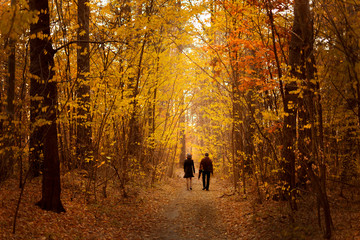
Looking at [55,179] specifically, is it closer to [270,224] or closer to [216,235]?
[216,235]

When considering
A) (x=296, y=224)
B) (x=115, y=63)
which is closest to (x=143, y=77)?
(x=115, y=63)

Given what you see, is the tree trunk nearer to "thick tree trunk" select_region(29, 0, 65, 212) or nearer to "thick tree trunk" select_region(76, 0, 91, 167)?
"thick tree trunk" select_region(29, 0, 65, 212)

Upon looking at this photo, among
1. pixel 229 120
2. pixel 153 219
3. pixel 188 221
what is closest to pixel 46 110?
pixel 153 219

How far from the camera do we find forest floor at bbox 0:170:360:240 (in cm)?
530

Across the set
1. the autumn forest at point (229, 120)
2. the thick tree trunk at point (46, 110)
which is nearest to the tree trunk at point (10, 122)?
the autumn forest at point (229, 120)

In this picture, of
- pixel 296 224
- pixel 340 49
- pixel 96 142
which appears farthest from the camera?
pixel 96 142

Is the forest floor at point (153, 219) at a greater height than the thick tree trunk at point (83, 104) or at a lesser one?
lesser

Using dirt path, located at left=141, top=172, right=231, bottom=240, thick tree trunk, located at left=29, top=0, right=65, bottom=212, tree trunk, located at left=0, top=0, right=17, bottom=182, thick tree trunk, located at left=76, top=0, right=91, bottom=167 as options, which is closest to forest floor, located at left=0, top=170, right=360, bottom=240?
dirt path, located at left=141, top=172, right=231, bottom=240

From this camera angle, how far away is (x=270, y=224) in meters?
6.11

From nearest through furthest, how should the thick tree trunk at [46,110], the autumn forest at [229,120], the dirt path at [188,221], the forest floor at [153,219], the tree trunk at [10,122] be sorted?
the autumn forest at [229,120] → the tree trunk at [10,122] → the forest floor at [153,219] → the thick tree trunk at [46,110] → the dirt path at [188,221]

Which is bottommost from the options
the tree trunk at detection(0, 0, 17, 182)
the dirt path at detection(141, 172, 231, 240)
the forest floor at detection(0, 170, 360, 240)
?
the dirt path at detection(141, 172, 231, 240)

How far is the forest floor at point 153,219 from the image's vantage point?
5.30 metres

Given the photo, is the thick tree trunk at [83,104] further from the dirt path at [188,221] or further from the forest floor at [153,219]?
the dirt path at [188,221]

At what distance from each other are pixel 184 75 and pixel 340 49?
31.9 ft
